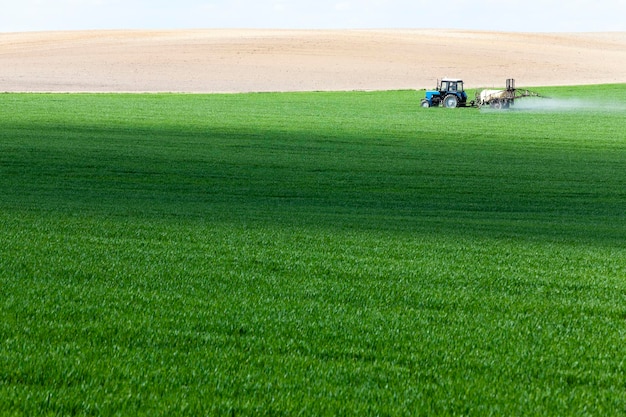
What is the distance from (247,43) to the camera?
9375 cm

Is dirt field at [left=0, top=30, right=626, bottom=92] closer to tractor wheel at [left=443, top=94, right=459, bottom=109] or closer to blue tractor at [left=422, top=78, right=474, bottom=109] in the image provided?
blue tractor at [left=422, top=78, right=474, bottom=109]

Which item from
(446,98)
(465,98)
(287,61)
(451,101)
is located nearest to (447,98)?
(446,98)

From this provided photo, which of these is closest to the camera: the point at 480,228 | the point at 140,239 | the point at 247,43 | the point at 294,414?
the point at 294,414

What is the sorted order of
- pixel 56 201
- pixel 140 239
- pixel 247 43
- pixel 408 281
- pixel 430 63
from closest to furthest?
pixel 408 281, pixel 140 239, pixel 56 201, pixel 430 63, pixel 247 43

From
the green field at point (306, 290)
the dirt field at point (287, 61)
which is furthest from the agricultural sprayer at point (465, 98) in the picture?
the green field at point (306, 290)

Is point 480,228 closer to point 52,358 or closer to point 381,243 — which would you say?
point 381,243

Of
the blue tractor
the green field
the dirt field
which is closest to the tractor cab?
the blue tractor

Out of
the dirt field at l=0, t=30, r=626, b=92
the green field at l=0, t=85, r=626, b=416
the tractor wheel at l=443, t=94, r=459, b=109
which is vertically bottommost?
the green field at l=0, t=85, r=626, b=416

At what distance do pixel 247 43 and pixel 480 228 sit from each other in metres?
79.0

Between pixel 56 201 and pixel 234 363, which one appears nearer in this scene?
pixel 234 363

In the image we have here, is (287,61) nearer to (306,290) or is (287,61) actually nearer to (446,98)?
(446,98)

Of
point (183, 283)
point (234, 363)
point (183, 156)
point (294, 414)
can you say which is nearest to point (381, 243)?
point (183, 283)

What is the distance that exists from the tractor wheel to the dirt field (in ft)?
46.9

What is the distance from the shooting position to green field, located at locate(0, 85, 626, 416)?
648 centimetres
